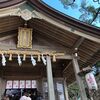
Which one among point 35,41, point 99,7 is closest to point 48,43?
point 35,41

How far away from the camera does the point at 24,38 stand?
6.90 meters

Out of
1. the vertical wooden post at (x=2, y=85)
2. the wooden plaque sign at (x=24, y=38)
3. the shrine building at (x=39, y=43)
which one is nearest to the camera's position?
the shrine building at (x=39, y=43)

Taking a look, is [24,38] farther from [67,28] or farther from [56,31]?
[67,28]

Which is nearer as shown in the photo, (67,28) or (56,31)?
(67,28)

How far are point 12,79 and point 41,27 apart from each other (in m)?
2.95

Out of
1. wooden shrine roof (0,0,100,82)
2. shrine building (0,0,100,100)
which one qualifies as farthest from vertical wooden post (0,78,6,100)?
wooden shrine roof (0,0,100,82)

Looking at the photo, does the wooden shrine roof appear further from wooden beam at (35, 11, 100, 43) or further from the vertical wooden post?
the vertical wooden post

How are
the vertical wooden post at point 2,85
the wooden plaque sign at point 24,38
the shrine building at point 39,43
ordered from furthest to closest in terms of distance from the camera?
the vertical wooden post at point 2,85, the wooden plaque sign at point 24,38, the shrine building at point 39,43

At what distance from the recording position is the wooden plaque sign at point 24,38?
679cm

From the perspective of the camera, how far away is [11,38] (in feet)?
23.2

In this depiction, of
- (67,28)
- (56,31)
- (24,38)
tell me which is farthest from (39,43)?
(67,28)

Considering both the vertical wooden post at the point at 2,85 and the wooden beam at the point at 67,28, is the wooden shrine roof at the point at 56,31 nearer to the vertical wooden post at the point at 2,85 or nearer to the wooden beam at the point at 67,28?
the wooden beam at the point at 67,28

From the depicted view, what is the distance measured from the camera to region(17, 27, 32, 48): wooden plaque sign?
679 cm

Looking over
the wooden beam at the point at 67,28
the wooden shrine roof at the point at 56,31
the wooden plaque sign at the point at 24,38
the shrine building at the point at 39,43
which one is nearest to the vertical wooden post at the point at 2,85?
the shrine building at the point at 39,43
